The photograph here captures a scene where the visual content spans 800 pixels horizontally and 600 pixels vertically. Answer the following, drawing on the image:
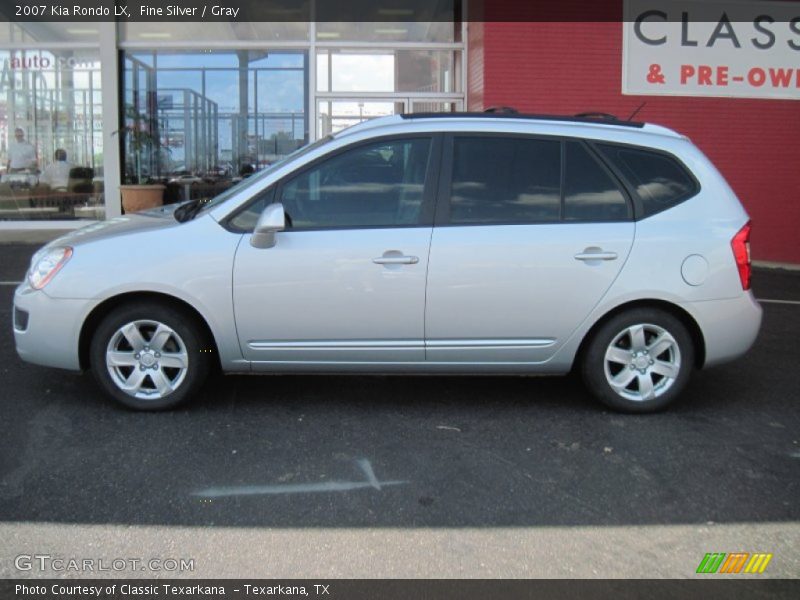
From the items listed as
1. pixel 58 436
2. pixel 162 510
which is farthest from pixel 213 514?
pixel 58 436

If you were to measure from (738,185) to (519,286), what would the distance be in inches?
323

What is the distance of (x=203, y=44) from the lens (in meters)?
13.8

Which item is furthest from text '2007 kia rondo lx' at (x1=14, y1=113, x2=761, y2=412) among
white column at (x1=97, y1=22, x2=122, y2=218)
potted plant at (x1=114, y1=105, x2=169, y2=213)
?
white column at (x1=97, y1=22, x2=122, y2=218)

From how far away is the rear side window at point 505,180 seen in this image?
15.5 ft

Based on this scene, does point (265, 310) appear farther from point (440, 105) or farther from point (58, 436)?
point (440, 105)

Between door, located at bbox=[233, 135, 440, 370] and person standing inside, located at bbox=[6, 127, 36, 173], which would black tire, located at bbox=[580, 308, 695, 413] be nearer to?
door, located at bbox=[233, 135, 440, 370]

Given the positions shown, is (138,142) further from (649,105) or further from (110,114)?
(649,105)

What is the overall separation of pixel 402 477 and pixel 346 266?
4.22ft

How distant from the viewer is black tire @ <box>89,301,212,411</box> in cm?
464

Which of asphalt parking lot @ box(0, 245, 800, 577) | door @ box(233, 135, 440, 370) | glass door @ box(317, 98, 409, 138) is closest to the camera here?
asphalt parking lot @ box(0, 245, 800, 577)

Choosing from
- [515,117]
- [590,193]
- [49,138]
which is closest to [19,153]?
[49,138]

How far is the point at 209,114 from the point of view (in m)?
14.0

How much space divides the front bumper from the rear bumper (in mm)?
3563

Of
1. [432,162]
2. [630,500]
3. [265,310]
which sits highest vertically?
[432,162]
